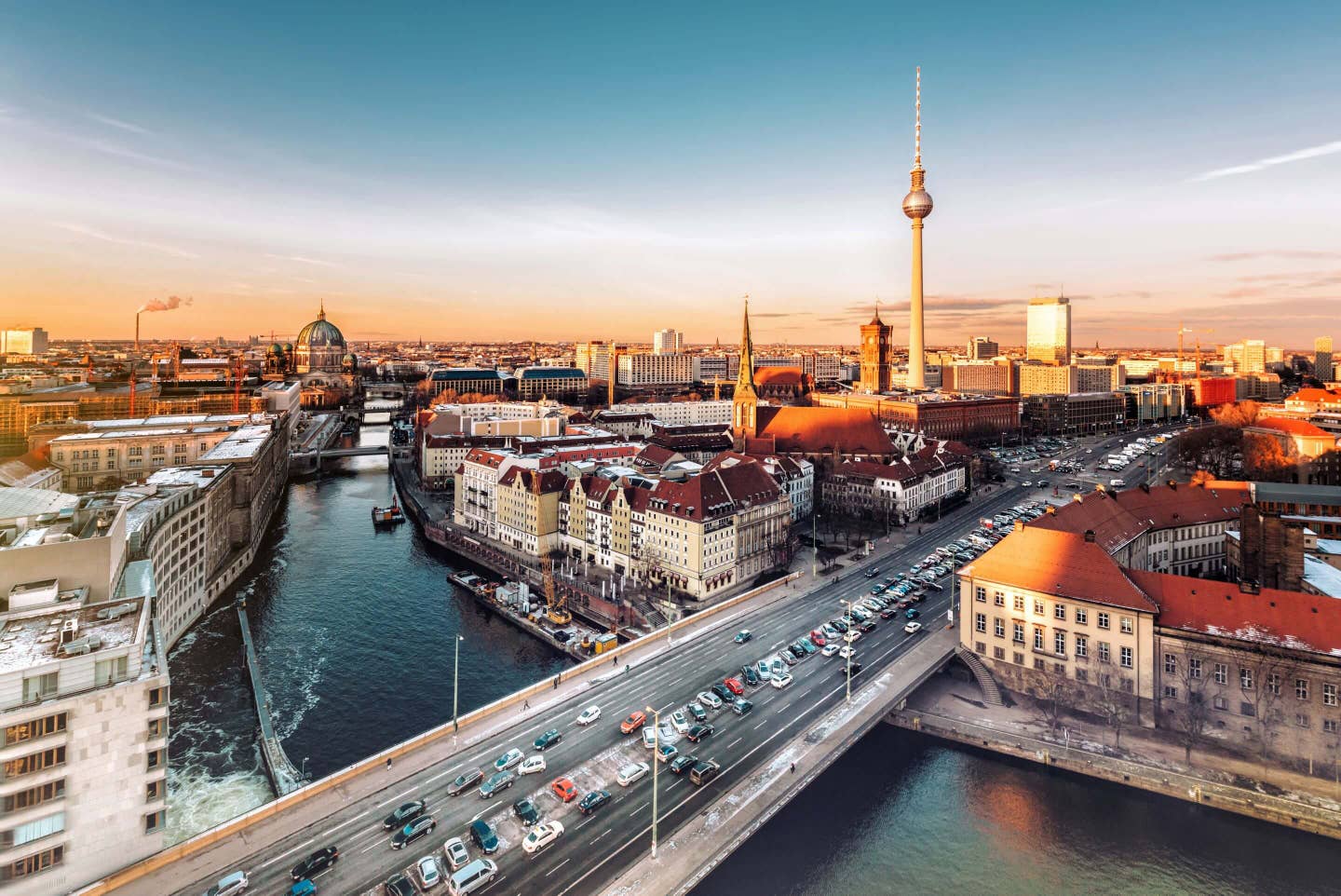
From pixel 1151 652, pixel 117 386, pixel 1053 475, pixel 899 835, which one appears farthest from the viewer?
pixel 117 386

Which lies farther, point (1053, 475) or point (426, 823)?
point (1053, 475)

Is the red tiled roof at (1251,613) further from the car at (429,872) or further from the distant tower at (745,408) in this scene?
the distant tower at (745,408)

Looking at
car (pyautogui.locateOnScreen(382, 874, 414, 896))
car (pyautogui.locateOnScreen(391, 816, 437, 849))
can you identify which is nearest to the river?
car (pyautogui.locateOnScreen(391, 816, 437, 849))

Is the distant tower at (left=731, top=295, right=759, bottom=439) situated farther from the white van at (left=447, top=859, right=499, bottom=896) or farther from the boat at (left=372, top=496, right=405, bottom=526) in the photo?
the white van at (left=447, top=859, right=499, bottom=896)

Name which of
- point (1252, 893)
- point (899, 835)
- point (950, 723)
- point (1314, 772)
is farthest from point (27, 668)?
point (1314, 772)

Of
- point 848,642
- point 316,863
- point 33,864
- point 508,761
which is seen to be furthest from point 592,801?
point 33,864

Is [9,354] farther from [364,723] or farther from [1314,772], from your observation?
[1314,772]

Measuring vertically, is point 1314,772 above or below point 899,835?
above
